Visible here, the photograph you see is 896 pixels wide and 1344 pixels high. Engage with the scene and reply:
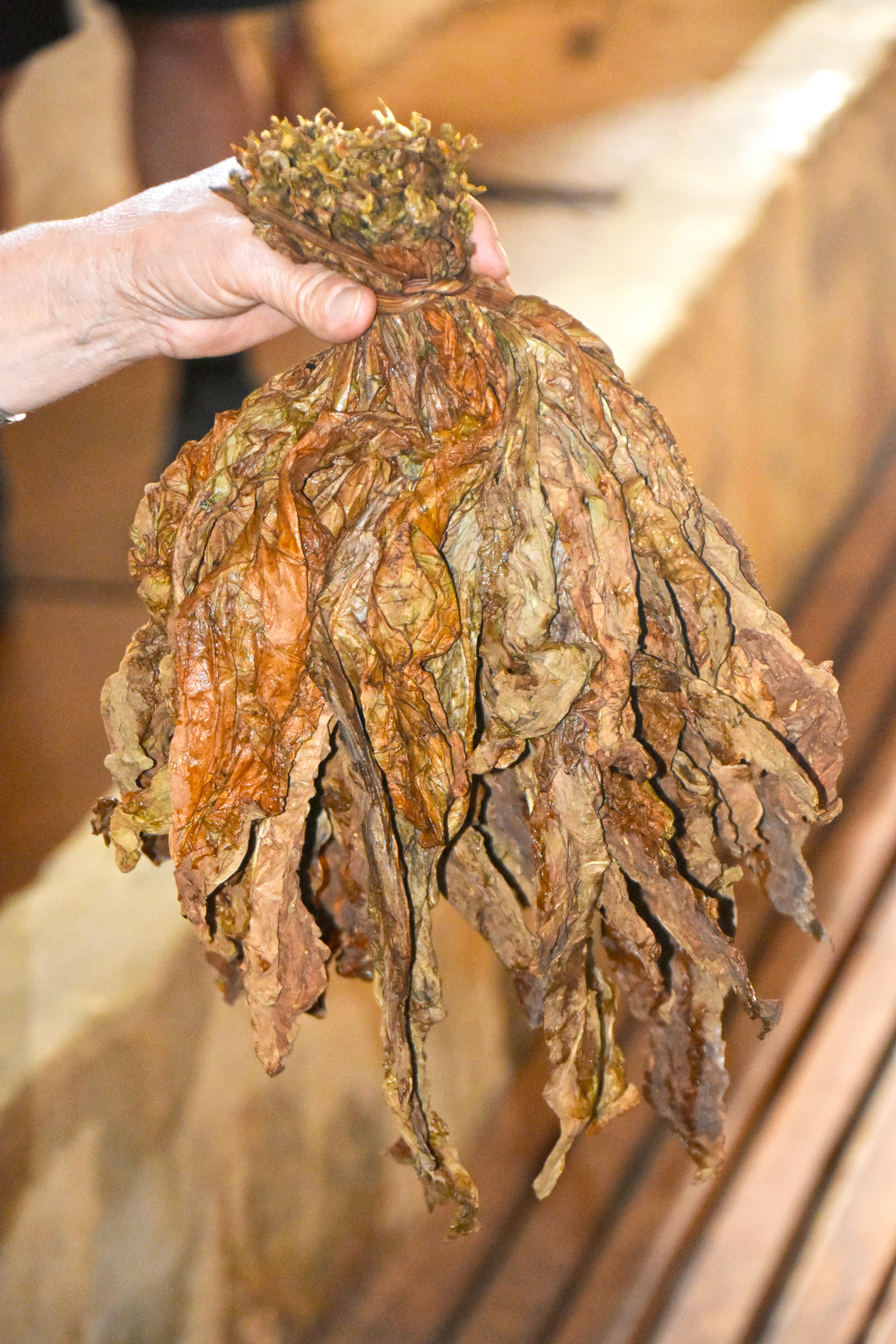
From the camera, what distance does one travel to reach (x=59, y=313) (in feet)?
2.45

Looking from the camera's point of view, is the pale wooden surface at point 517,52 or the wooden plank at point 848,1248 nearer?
the wooden plank at point 848,1248

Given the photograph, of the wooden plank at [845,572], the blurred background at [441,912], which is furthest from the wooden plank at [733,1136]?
the wooden plank at [845,572]

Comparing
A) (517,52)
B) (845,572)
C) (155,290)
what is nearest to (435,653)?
(155,290)

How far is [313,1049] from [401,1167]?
0.23 meters

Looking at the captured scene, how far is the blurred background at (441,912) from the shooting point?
1098 mm

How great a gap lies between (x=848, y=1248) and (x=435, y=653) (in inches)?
38.1

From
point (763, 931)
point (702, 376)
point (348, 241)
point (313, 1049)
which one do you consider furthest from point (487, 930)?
point (702, 376)

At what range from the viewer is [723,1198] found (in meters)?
1.31

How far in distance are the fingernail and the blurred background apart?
69 cm

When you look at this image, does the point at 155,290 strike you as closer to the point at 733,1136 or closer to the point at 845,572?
the point at 733,1136

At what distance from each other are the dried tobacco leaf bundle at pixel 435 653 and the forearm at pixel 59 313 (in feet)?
0.59

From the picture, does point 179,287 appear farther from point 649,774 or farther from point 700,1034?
point 700,1034

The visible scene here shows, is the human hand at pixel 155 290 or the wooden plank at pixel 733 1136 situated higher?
the human hand at pixel 155 290

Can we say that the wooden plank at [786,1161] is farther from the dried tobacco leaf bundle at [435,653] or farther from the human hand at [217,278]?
the human hand at [217,278]
